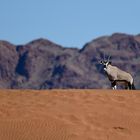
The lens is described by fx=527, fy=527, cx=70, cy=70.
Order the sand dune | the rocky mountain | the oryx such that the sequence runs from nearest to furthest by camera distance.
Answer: the sand dune < the oryx < the rocky mountain

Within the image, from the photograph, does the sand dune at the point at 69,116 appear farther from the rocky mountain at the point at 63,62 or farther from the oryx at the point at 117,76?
the rocky mountain at the point at 63,62

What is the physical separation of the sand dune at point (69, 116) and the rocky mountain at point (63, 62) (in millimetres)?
111754

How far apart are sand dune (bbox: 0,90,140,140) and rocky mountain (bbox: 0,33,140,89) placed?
111754mm

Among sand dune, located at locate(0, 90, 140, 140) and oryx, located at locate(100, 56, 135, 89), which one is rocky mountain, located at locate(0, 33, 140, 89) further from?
sand dune, located at locate(0, 90, 140, 140)

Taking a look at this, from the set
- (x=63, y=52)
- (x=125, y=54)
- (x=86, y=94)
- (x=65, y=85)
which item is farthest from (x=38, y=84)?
(x=86, y=94)

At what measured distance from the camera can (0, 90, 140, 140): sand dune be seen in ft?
45.7

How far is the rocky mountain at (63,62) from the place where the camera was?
134m

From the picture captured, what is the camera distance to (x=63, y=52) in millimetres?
148125

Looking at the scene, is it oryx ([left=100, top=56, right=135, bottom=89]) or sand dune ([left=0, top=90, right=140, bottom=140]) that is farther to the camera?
oryx ([left=100, top=56, right=135, bottom=89])

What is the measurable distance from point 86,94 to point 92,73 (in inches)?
4752

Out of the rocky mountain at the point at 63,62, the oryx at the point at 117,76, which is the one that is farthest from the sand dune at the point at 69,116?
the rocky mountain at the point at 63,62

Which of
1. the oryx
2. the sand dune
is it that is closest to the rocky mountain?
the oryx

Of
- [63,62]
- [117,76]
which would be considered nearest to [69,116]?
[117,76]

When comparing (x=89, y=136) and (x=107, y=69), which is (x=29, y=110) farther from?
(x=107, y=69)
